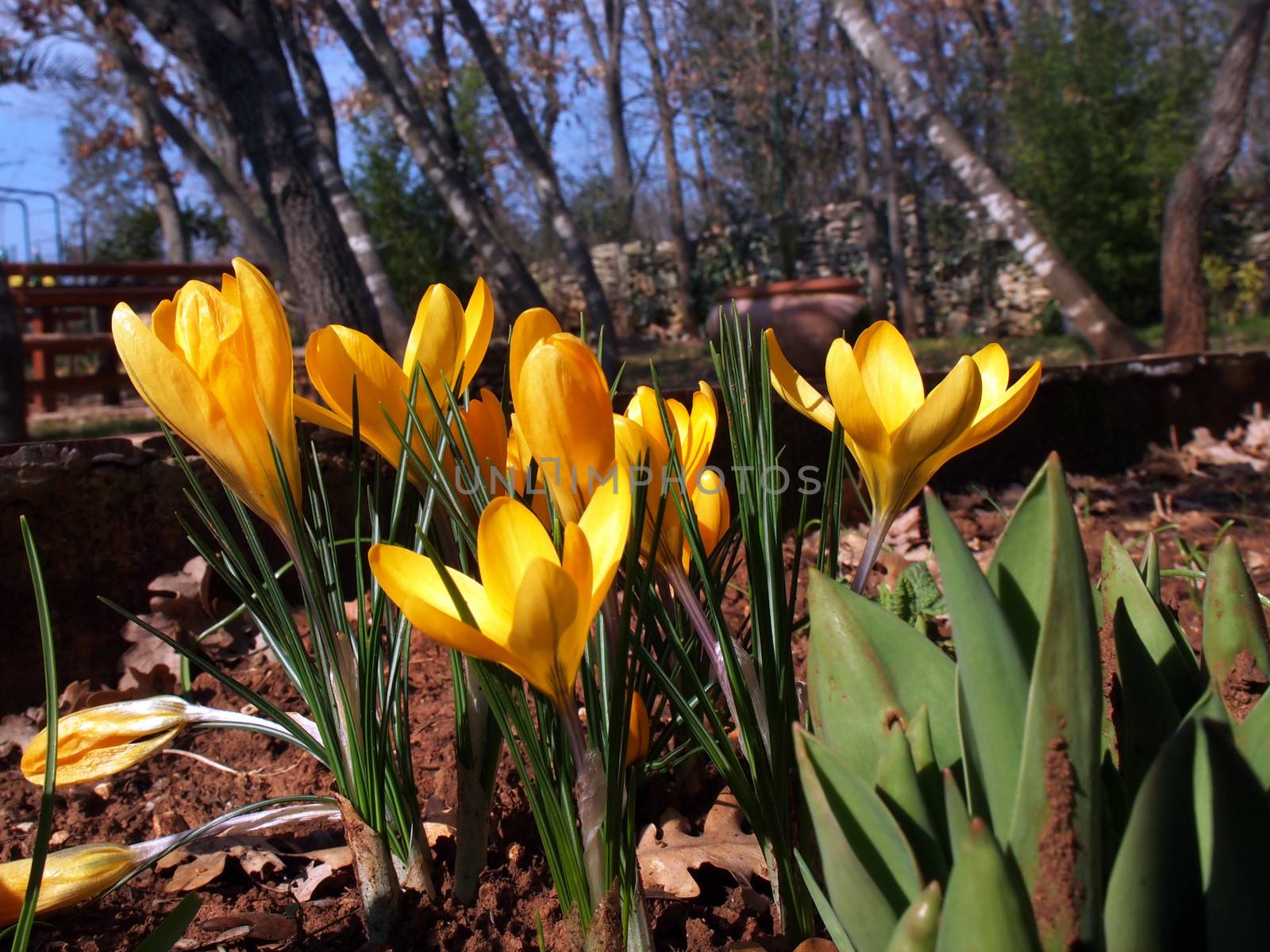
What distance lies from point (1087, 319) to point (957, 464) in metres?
2.18

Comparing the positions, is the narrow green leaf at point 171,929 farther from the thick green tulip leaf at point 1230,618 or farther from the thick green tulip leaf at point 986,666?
the thick green tulip leaf at point 1230,618

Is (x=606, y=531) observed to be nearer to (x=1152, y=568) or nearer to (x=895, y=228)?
(x=1152, y=568)

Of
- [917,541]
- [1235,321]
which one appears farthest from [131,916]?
[1235,321]

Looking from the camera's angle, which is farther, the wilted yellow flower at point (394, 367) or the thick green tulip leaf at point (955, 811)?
the wilted yellow flower at point (394, 367)

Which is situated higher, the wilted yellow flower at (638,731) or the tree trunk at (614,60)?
the tree trunk at (614,60)

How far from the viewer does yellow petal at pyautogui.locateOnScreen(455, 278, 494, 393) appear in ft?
2.60

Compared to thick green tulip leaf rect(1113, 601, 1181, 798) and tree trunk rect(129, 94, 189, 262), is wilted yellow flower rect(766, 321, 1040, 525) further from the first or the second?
tree trunk rect(129, 94, 189, 262)

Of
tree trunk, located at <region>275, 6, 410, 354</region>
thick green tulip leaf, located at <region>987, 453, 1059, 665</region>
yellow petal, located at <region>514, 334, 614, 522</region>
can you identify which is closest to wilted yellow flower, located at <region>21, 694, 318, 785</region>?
yellow petal, located at <region>514, 334, 614, 522</region>

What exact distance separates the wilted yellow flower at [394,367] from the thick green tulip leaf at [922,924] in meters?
0.46

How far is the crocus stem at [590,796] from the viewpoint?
63cm

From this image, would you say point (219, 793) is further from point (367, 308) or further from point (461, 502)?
point (367, 308)

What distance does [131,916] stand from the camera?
910 millimetres

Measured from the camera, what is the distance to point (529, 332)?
2.48 feet

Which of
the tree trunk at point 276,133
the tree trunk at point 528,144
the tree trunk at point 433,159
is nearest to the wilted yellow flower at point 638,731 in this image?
the tree trunk at point 276,133
